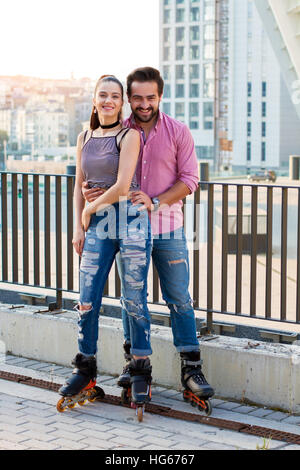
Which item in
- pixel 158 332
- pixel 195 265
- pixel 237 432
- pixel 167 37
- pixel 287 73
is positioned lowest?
pixel 237 432

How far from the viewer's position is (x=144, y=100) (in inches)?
191

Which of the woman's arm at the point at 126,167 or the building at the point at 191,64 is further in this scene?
the building at the point at 191,64

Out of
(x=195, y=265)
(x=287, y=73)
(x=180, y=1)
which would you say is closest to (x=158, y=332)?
(x=195, y=265)

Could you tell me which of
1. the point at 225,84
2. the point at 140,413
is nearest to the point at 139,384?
the point at 140,413

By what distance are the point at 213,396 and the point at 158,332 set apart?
2.01 feet

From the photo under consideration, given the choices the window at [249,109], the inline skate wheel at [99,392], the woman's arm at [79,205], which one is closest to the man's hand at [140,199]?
the woman's arm at [79,205]

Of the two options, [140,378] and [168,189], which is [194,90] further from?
[140,378]

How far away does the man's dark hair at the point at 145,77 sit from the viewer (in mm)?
4828

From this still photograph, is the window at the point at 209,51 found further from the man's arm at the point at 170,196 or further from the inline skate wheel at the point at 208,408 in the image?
the inline skate wheel at the point at 208,408

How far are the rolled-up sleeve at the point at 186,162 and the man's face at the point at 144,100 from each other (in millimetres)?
226

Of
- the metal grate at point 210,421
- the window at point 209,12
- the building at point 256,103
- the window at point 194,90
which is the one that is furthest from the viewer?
the window at point 209,12

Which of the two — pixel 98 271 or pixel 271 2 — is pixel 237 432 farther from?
pixel 271 2

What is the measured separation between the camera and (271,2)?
12.4m

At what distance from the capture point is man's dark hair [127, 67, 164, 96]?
190 inches
